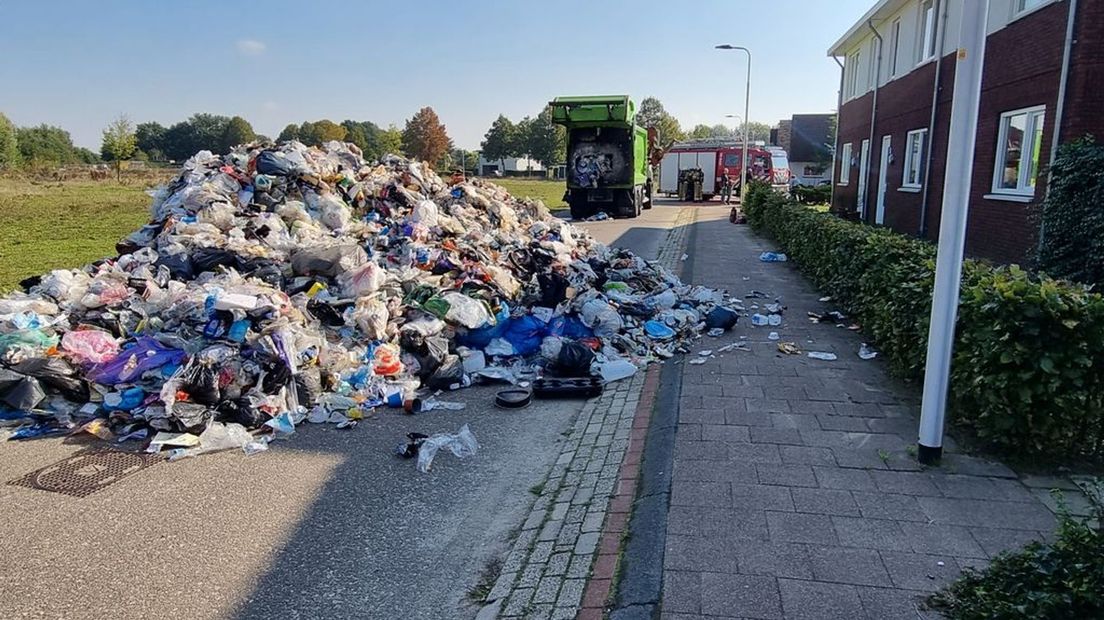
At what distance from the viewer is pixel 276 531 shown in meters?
3.92

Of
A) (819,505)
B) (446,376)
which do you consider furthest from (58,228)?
(819,505)

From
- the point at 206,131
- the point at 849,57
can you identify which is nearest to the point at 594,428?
the point at 849,57

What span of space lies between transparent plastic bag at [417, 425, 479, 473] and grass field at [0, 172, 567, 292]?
28.2 feet

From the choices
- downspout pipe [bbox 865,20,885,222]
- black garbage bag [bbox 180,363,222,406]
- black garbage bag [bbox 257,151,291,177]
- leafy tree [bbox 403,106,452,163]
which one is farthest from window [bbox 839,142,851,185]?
leafy tree [bbox 403,106,452,163]

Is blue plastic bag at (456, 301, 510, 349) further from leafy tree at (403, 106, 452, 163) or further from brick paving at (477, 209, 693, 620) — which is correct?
leafy tree at (403, 106, 452, 163)

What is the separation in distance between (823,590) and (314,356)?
4499 mm

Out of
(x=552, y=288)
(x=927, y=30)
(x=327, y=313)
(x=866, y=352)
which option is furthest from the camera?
(x=927, y=30)

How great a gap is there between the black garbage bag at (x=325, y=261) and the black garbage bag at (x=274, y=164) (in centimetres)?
368

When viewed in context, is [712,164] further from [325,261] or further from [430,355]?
[430,355]

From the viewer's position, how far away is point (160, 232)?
31.6ft

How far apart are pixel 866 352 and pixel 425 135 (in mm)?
72338

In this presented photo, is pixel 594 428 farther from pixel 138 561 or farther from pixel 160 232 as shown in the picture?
pixel 160 232

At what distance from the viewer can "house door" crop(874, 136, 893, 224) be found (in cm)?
1912

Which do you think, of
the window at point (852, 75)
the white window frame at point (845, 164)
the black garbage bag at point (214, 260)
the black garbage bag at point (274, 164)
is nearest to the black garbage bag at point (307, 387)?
the black garbage bag at point (214, 260)
